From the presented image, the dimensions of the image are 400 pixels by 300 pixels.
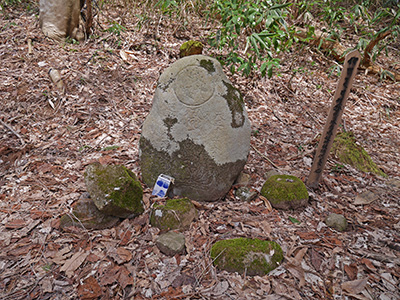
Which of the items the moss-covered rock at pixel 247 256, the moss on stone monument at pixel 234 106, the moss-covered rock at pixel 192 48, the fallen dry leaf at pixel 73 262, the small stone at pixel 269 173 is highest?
the moss on stone monument at pixel 234 106

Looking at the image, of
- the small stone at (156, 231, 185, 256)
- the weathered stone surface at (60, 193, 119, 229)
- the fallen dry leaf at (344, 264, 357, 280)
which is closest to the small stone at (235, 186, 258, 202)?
the small stone at (156, 231, 185, 256)

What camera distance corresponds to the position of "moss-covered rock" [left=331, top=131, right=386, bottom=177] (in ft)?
12.8

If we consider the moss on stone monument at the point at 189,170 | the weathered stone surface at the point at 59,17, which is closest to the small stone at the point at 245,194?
the moss on stone monument at the point at 189,170

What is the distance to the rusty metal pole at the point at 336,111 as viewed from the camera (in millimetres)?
2824

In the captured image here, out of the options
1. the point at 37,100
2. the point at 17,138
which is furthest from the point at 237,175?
the point at 37,100

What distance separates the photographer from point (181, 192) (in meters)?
2.91

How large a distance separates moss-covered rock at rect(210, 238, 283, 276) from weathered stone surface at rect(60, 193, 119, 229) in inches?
38.6

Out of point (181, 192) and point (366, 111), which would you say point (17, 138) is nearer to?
point (181, 192)

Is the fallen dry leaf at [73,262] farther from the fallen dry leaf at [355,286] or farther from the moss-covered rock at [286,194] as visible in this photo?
the fallen dry leaf at [355,286]

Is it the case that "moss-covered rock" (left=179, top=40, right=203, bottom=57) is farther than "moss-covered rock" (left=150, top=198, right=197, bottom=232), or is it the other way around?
"moss-covered rock" (left=179, top=40, right=203, bottom=57)

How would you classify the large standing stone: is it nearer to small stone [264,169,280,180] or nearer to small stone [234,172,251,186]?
small stone [234,172,251,186]

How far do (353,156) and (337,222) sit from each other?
5.24 ft

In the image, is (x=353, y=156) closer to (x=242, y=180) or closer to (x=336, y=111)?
(x=336, y=111)

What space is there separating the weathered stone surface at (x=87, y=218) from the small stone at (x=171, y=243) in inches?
19.5
